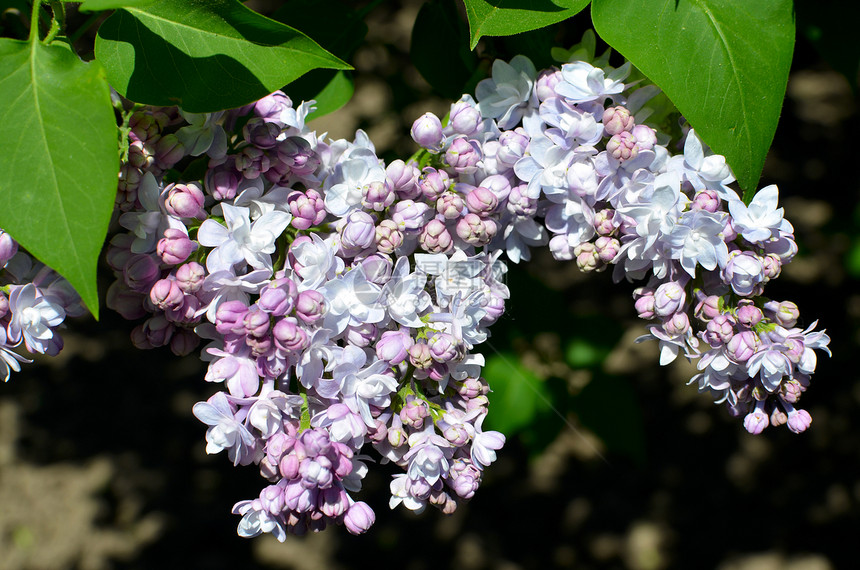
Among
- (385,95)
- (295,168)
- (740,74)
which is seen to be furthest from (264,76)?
(385,95)

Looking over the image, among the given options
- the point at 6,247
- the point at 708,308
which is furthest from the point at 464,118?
the point at 6,247

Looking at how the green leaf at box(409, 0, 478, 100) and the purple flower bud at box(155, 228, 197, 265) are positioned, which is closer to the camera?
the purple flower bud at box(155, 228, 197, 265)

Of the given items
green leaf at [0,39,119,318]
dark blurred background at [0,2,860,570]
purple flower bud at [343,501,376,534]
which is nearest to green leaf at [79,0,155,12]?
green leaf at [0,39,119,318]

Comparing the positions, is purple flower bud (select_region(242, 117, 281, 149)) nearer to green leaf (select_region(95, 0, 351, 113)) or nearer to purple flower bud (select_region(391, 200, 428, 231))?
green leaf (select_region(95, 0, 351, 113))

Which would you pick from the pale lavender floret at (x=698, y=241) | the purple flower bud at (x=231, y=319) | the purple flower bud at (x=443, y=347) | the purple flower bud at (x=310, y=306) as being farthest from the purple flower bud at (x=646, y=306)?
the purple flower bud at (x=231, y=319)

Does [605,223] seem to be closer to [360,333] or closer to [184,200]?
[360,333]

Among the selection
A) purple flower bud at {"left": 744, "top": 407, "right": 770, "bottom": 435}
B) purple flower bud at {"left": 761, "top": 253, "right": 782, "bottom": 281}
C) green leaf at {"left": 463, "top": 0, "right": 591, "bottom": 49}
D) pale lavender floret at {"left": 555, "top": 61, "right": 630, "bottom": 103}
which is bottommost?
purple flower bud at {"left": 744, "top": 407, "right": 770, "bottom": 435}
